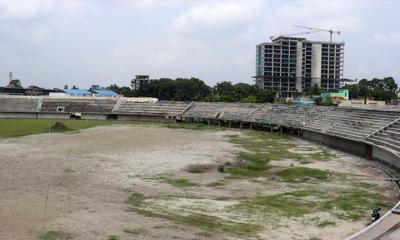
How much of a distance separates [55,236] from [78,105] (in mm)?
73295

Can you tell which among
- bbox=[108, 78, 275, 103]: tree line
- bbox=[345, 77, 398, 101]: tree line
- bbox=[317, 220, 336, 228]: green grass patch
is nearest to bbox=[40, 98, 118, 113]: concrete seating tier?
bbox=[108, 78, 275, 103]: tree line

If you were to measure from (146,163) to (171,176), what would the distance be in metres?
4.51

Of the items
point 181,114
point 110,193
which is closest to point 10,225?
point 110,193

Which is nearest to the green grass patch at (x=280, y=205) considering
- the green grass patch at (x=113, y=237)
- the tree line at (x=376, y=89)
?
the green grass patch at (x=113, y=237)

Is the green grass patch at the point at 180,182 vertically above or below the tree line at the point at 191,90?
below

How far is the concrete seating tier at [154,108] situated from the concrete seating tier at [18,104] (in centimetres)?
1538

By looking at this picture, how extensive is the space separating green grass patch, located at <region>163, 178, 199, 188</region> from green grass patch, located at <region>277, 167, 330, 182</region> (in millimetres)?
5248

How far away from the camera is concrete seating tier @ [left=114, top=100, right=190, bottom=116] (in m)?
79.6

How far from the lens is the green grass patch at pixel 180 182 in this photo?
70.7 feet

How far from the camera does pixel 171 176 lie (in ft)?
77.9

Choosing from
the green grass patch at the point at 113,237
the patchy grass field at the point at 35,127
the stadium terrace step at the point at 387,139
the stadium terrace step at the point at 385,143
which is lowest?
the green grass patch at the point at 113,237

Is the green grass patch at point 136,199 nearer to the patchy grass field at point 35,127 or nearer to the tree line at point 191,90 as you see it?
the patchy grass field at point 35,127

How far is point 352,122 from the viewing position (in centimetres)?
4094

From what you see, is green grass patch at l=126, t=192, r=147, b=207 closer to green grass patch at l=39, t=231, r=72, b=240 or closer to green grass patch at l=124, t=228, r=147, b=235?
green grass patch at l=124, t=228, r=147, b=235
